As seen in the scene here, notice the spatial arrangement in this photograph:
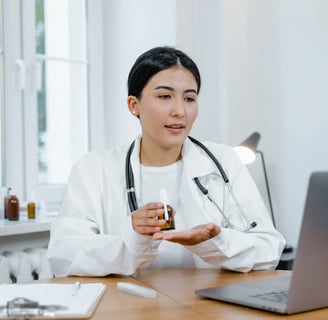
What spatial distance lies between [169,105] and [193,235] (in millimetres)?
500

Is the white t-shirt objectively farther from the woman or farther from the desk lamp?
the desk lamp

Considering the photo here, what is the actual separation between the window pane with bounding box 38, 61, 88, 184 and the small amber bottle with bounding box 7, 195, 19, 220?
0.35 m

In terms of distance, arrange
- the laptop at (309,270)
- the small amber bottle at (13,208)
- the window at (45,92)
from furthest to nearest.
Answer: the window at (45,92) → the small amber bottle at (13,208) → the laptop at (309,270)

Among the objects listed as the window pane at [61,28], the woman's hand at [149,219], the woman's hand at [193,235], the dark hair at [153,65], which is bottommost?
the woman's hand at [193,235]

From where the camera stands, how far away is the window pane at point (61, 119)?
2.67m

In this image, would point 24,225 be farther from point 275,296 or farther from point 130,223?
point 275,296

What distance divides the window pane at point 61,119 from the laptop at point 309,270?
5.61 feet

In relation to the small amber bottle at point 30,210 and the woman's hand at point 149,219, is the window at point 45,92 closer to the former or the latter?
the small amber bottle at point 30,210

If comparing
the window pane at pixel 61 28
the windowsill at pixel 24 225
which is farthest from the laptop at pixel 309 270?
the window pane at pixel 61 28

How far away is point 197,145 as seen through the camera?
6.08ft

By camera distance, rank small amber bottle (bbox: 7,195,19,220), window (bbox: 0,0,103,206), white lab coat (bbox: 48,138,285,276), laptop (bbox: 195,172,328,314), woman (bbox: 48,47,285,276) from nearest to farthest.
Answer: laptop (bbox: 195,172,328,314)
white lab coat (bbox: 48,138,285,276)
woman (bbox: 48,47,285,276)
small amber bottle (bbox: 7,195,19,220)
window (bbox: 0,0,103,206)

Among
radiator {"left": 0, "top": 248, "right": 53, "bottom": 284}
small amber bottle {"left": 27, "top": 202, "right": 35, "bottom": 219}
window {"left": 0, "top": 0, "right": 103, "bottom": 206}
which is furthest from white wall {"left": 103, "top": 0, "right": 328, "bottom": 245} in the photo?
radiator {"left": 0, "top": 248, "right": 53, "bottom": 284}

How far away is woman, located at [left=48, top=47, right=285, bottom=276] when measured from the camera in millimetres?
1593

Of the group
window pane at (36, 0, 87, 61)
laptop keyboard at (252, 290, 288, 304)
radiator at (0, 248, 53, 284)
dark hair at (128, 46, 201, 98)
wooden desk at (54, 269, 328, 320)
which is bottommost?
radiator at (0, 248, 53, 284)
